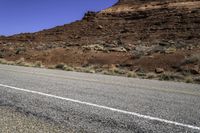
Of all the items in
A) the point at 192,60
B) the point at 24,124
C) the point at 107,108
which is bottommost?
the point at 192,60

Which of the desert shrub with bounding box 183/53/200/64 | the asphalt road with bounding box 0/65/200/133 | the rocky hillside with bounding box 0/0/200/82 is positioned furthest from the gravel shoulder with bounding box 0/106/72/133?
the desert shrub with bounding box 183/53/200/64

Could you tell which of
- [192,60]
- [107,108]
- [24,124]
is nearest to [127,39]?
Result: [192,60]

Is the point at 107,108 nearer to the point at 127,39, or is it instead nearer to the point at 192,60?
the point at 192,60

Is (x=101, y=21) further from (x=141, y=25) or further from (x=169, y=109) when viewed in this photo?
(x=169, y=109)

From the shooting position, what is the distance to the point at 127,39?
34906 mm

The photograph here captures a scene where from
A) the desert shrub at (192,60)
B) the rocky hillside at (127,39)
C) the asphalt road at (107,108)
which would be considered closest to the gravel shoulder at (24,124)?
the asphalt road at (107,108)

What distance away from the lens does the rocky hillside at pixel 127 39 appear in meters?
22.6

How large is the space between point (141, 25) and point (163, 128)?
113 ft

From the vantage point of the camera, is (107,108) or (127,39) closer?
(107,108)

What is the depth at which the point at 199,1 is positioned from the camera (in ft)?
133

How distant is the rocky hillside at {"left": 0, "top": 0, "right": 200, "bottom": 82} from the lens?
22.6 m

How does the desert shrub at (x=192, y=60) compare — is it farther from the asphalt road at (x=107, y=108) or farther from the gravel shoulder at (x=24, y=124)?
the gravel shoulder at (x=24, y=124)

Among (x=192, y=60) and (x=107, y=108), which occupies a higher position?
(x=107, y=108)

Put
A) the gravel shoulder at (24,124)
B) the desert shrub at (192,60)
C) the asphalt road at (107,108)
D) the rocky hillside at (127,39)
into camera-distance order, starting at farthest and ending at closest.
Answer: the rocky hillside at (127,39) < the desert shrub at (192,60) < the asphalt road at (107,108) < the gravel shoulder at (24,124)
